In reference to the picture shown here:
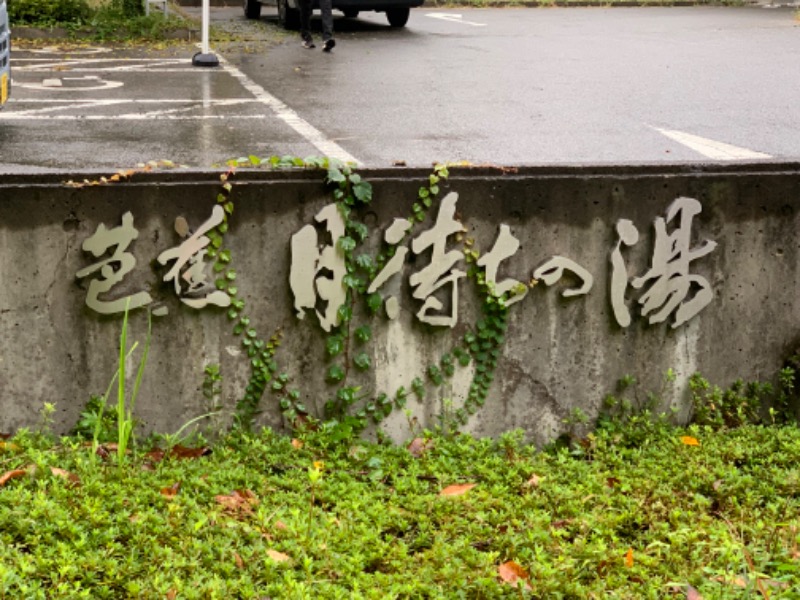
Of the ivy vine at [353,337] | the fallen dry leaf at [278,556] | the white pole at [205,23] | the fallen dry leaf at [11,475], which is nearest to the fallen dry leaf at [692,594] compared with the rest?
the fallen dry leaf at [278,556]

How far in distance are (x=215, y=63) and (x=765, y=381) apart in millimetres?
8261

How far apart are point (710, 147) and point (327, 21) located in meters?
7.10

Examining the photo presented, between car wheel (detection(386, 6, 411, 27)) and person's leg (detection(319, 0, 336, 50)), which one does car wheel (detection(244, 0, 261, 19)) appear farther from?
person's leg (detection(319, 0, 336, 50))

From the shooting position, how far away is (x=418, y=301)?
16.3 feet

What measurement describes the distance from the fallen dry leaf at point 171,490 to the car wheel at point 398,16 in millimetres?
14348

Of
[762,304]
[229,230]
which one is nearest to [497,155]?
[762,304]

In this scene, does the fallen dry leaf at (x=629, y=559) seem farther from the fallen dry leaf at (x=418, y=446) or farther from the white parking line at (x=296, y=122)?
the white parking line at (x=296, y=122)

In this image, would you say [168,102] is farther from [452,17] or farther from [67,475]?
[452,17]

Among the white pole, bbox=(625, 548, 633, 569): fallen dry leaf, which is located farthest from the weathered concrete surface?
the white pole

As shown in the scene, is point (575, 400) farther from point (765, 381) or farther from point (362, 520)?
point (362, 520)

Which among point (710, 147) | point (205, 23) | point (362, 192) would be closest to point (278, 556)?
point (362, 192)

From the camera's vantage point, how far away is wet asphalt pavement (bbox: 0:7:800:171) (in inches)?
287

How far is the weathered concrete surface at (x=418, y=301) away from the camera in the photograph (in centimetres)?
463

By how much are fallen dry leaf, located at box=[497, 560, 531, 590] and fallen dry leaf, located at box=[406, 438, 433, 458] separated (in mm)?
1159
